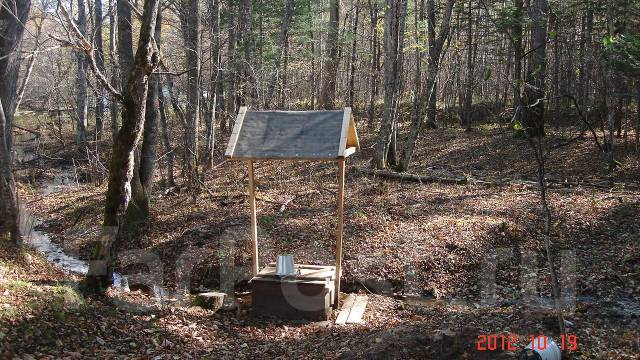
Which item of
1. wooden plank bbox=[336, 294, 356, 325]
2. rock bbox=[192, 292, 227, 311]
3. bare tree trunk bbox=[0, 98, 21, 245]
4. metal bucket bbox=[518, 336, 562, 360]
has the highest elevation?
bare tree trunk bbox=[0, 98, 21, 245]

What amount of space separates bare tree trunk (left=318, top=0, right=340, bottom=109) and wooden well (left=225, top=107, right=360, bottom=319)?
42.7 ft

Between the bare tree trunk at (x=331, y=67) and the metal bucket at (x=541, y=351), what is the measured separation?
54.3 ft

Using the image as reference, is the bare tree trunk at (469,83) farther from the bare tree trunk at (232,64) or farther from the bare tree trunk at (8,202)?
the bare tree trunk at (8,202)

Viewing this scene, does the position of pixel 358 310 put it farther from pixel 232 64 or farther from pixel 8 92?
pixel 232 64

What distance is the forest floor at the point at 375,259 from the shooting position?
19.2ft

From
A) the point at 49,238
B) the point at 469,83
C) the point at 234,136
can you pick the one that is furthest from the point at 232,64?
the point at 234,136

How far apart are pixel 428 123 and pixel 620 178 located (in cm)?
1179

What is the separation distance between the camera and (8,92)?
8438 millimetres

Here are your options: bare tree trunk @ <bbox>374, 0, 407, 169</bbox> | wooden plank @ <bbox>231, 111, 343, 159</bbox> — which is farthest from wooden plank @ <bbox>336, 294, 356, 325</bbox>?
bare tree trunk @ <bbox>374, 0, 407, 169</bbox>

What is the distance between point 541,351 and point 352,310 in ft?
11.6

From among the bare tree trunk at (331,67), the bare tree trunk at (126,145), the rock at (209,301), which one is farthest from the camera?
the bare tree trunk at (331,67)

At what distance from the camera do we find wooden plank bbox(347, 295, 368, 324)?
738 centimetres
